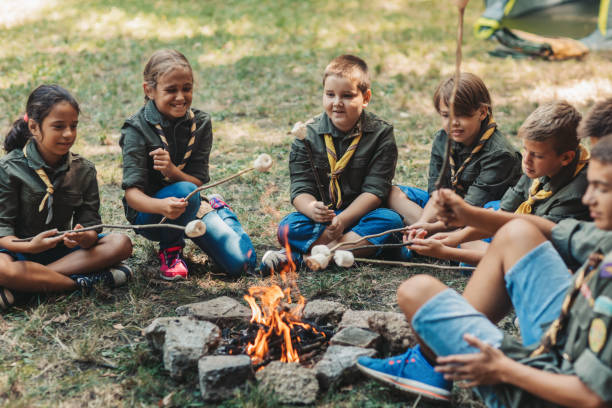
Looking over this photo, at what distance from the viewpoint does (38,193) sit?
130 inches

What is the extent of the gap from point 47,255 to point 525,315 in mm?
2536

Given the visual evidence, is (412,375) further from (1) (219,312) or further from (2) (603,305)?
(1) (219,312)

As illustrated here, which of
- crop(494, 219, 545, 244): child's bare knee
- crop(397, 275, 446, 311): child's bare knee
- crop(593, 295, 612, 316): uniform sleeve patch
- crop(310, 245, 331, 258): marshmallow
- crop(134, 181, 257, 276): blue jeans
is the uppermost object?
crop(494, 219, 545, 244): child's bare knee

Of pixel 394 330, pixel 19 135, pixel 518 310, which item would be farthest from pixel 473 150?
pixel 19 135

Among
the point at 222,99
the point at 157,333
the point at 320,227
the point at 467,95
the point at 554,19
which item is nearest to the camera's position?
the point at 157,333

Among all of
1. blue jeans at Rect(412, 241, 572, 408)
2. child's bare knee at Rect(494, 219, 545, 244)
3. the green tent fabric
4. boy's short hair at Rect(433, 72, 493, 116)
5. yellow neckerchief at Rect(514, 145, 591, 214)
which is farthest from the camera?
the green tent fabric

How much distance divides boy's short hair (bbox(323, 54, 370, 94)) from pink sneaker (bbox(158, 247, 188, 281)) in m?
1.43

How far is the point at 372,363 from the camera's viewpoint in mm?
2600

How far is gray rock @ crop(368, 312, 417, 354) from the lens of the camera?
9.29 ft

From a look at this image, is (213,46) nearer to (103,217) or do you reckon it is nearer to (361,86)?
(103,217)

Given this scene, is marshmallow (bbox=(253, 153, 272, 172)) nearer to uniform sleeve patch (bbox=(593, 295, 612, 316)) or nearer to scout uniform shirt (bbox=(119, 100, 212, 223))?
scout uniform shirt (bbox=(119, 100, 212, 223))

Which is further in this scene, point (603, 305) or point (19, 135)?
point (19, 135)

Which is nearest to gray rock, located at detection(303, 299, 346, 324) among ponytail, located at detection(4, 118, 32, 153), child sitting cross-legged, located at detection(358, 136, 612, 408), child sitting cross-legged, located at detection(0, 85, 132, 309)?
child sitting cross-legged, located at detection(358, 136, 612, 408)

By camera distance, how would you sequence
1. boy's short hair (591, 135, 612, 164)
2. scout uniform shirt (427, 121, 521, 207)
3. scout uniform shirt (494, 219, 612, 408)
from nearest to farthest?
scout uniform shirt (494, 219, 612, 408), boy's short hair (591, 135, 612, 164), scout uniform shirt (427, 121, 521, 207)
